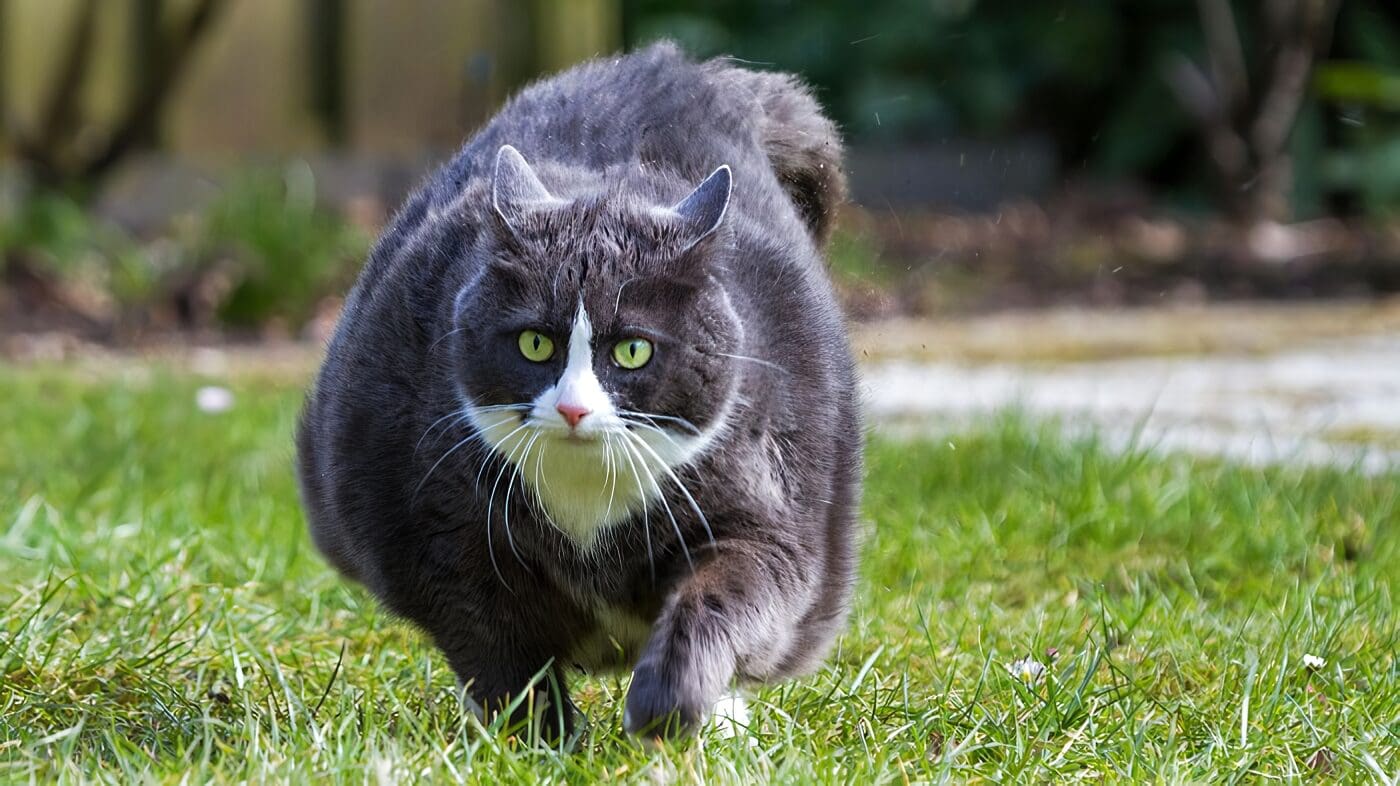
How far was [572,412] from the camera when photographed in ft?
5.94

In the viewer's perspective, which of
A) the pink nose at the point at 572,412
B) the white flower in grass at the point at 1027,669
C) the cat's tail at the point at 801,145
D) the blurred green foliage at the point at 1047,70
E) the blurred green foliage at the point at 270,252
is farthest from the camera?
the blurred green foliage at the point at 1047,70

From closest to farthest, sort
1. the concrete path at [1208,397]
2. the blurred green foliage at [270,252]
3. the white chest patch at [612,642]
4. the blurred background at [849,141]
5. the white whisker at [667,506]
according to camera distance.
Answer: the white whisker at [667,506] < the white chest patch at [612,642] < the concrete path at [1208,397] < the blurred green foliage at [270,252] < the blurred background at [849,141]

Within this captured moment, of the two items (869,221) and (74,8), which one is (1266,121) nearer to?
(869,221)

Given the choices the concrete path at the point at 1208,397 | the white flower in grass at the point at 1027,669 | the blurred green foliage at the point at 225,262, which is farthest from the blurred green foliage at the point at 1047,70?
the white flower in grass at the point at 1027,669

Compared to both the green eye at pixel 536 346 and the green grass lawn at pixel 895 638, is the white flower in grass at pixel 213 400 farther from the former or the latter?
the green eye at pixel 536 346

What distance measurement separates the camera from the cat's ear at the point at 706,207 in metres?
1.94

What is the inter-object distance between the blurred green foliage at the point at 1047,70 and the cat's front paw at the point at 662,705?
6.49m

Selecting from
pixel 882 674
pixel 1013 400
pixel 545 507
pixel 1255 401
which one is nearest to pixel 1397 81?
pixel 1255 401

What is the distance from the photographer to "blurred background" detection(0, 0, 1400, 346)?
588cm

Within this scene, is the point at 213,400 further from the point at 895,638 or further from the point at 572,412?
the point at 572,412

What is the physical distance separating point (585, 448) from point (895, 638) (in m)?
0.81

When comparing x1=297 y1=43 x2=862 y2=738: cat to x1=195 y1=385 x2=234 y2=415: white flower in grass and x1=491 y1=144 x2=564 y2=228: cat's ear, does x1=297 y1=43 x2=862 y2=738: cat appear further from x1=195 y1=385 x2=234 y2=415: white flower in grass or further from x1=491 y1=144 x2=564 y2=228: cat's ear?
x1=195 y1=385 x2=234 y2=415: white flower in grass

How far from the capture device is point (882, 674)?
2324mm

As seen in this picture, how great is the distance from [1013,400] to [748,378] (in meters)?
1.99
